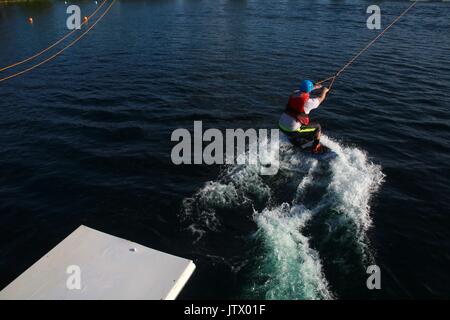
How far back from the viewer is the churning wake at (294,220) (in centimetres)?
1136

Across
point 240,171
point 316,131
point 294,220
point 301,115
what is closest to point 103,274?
point 294,220

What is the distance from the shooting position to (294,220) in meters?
13.8

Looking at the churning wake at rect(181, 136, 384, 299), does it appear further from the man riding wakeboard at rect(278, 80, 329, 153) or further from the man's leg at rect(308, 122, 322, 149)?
the man riding wakeboard at rect(278, 80, 329, 153)

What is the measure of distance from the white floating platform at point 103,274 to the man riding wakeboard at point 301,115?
816 cm

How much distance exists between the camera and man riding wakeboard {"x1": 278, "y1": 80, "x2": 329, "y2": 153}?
49.8ft

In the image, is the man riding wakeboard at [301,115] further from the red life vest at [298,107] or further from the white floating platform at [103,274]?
the white floating platform at [103,274]

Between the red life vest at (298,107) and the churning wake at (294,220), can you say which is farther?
the red life vest at (298,107)

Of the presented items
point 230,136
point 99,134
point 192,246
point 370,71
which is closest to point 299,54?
point 370,71

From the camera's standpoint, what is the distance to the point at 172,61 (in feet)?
114

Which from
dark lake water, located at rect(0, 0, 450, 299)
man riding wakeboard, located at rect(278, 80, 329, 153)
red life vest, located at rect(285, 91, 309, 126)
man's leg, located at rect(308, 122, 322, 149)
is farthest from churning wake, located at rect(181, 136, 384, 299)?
red life vest, located at rect(285, 91, 309, 126)

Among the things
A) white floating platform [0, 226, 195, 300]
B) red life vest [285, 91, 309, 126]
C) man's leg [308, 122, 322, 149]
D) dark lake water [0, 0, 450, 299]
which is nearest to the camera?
white floating platform [0, 226, 195, 300]

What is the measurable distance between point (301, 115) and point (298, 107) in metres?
0.37

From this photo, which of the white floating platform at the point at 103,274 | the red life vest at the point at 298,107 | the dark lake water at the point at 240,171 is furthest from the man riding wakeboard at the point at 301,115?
the white floating platform at the point at 103,274
